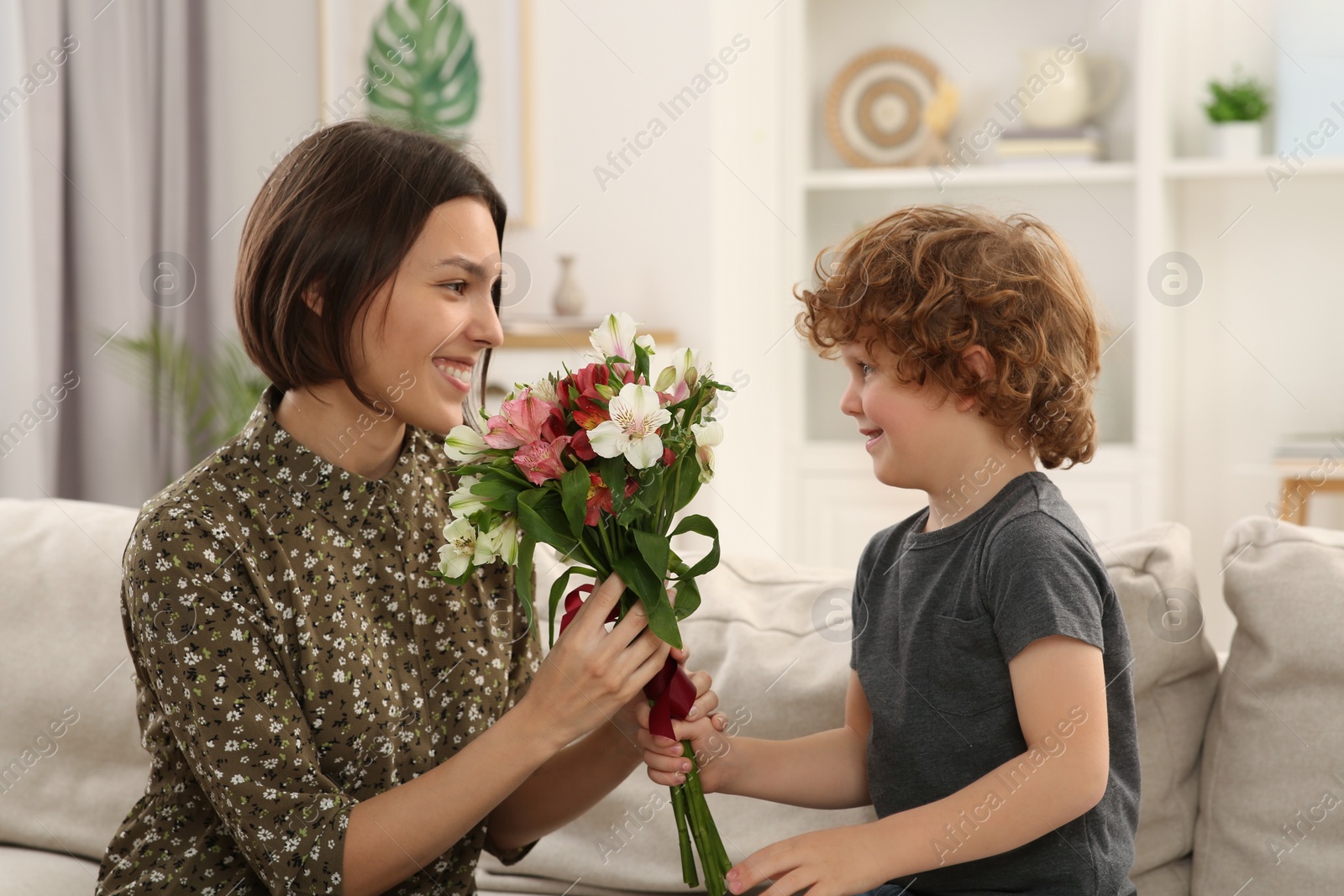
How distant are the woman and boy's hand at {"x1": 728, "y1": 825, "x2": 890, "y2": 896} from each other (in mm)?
198

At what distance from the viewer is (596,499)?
108 centimetres

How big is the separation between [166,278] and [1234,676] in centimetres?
317

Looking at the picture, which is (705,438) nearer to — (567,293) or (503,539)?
(503,539)

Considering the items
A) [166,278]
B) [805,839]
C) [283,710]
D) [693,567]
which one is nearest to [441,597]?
[283,710]

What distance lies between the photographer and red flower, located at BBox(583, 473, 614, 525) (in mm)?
1081

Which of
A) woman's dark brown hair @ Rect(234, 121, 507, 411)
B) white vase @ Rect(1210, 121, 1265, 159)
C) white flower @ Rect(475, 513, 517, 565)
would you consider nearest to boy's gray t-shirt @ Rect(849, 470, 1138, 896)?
white flower @ Rect(475, 513, 517, 565)

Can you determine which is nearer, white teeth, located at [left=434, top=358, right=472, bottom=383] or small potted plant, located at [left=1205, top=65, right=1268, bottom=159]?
white teeth, located at [left=434, top=358, right=472, bottom=383]

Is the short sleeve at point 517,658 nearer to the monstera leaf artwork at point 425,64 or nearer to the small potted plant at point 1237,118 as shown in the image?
the monstera leaf artwork at point 425,64

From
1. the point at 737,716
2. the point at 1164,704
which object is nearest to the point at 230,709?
the point at 737,716

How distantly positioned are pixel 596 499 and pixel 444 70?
285cm

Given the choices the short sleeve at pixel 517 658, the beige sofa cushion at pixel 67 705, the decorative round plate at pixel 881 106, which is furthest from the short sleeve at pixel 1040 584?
the decorative round plate at pixel 881 106

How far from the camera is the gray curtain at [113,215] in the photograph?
10.2 feet

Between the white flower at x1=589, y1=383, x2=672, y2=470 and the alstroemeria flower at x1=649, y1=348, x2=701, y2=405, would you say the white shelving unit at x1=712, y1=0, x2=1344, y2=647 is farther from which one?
the white flower at x1=589, y1=383, x2=672, y2=470

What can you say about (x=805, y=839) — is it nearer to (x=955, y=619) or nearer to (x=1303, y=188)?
(x=955, y=619)
